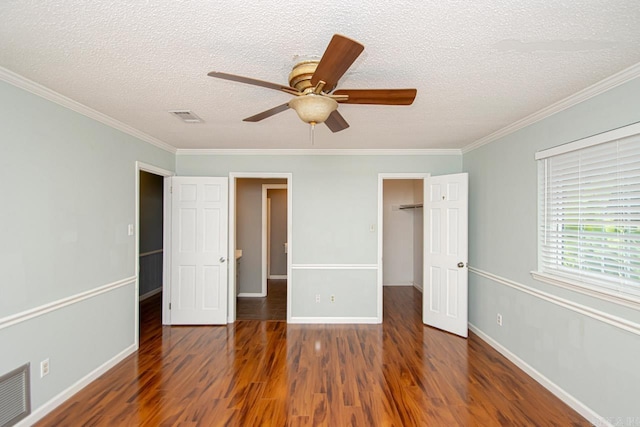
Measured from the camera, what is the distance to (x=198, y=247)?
14.4 feet

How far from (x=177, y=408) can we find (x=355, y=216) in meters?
3.02

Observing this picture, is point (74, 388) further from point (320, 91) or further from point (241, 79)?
point (320, 91)

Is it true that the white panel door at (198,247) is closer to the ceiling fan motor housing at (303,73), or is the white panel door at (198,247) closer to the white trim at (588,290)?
the ceiling fan motor housing at (303,73)

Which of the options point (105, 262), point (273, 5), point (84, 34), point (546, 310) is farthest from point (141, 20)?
point (546, 310)

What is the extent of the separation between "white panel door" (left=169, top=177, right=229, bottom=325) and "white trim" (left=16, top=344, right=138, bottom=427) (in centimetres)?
98

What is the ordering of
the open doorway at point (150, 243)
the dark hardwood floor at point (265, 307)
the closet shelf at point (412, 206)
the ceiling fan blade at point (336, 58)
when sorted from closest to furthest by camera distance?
the ceiling fan blade at point (336, 58)
the dark hardwood floor at point (265, 307)
the open doorway at point (150, 243)
the closet shelf at point (412, 206)

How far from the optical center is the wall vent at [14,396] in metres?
2.09

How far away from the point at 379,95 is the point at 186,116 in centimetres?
202

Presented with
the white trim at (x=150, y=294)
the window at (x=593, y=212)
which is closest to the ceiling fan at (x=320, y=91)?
the window at (x=593, y=212)

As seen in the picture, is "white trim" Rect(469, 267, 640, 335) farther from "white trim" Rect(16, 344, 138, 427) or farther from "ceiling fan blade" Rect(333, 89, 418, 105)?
"white trim" Rect(16, 344, 138, 427)

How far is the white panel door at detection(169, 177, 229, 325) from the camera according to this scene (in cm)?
439

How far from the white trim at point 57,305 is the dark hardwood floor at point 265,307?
1.96 meters

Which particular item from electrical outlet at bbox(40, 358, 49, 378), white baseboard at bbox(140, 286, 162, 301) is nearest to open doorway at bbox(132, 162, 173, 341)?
white baseboard at bbox(140, 286, 162, 301)

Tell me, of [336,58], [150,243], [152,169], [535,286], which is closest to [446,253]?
[535,286]
